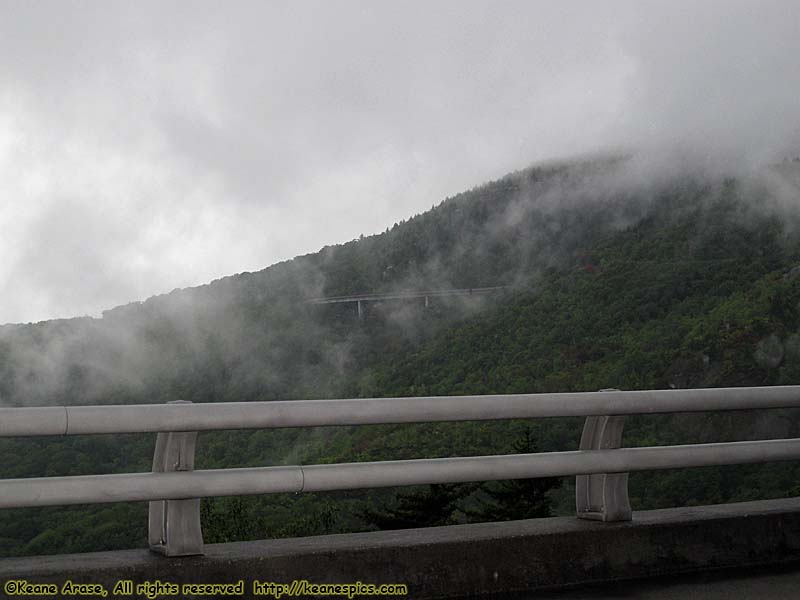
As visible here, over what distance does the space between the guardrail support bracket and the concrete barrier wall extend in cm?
7

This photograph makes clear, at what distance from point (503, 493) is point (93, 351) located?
92.8 metres

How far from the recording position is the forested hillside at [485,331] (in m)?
49.7

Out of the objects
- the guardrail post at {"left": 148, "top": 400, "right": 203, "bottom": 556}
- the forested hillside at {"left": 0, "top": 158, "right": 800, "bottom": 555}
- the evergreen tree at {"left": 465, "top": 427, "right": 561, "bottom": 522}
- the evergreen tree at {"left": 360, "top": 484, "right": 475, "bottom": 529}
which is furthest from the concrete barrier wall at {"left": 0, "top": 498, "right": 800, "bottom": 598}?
the forested hillside at {"left": 0, "top": 158, "right": 800, "bottom": 555}

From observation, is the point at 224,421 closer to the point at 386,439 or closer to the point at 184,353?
the point at 386,439

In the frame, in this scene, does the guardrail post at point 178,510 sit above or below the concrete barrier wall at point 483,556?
above

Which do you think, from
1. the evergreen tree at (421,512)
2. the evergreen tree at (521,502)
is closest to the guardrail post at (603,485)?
the evergreen tree at (421,512)

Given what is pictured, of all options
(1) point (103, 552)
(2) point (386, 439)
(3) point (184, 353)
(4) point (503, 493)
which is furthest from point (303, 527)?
(3) point (184, 353)

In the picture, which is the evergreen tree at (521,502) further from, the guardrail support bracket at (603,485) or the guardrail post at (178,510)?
the guardrail post at (178,510)

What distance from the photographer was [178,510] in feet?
12.7

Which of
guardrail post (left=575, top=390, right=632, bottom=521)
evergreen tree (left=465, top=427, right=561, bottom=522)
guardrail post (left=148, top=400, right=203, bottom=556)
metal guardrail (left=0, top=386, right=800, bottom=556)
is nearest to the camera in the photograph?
metal guardrail (left=0, top=386, right=800, bottom=556)

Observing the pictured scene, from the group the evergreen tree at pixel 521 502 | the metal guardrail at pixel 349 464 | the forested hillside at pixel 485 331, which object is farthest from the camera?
the forested hillside at pixel 485 331

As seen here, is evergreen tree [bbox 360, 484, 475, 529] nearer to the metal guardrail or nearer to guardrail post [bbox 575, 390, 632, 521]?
guardrail post [bbox 575, 390, 632, 521]

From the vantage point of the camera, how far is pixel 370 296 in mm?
117000

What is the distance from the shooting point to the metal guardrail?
3.52m
